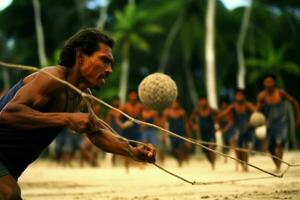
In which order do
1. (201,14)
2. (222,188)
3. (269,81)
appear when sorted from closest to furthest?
(222,188), (269,81), (201,14)

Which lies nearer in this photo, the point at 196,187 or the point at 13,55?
the point at 196,187

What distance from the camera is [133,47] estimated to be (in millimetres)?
42125

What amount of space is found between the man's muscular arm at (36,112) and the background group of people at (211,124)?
7403mm

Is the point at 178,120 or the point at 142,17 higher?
the point at 142,17

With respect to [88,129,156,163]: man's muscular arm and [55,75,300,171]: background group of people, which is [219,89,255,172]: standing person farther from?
[88,129,156,163]: man's muscular arm

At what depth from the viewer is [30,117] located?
4.02 meters

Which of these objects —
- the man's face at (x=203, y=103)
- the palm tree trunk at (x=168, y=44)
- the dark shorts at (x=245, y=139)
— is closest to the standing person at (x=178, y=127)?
the man's face at (x=203, y=103)

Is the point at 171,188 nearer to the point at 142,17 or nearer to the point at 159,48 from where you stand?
the point at 142,17

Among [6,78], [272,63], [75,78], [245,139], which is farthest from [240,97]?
[6,78]

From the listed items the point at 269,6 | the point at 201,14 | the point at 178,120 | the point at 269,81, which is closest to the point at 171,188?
the point at 269,81

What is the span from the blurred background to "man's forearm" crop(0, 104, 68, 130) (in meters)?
27.8

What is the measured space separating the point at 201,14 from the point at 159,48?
5480mm

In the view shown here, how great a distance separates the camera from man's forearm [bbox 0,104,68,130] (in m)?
4.02

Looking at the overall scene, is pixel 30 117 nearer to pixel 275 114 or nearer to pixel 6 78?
pixel 275 114
